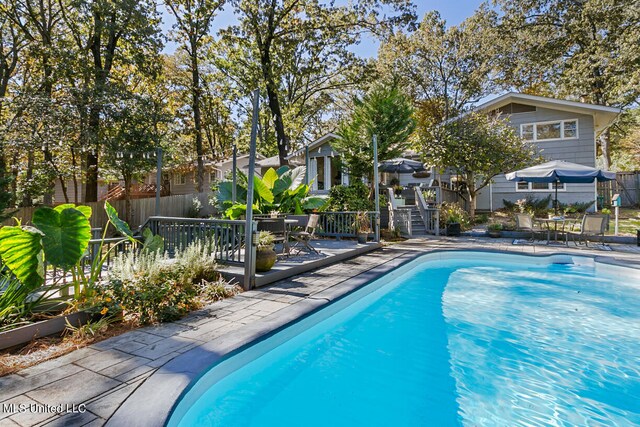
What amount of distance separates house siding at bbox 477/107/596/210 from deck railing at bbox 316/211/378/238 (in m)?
8.76

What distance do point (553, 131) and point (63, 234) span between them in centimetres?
1908

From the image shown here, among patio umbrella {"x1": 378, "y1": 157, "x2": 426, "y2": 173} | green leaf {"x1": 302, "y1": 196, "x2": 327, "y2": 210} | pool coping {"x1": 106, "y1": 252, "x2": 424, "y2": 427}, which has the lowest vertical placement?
pool coping {"x1": 106, "y1": 252, "x2": 424, "y2": 427}

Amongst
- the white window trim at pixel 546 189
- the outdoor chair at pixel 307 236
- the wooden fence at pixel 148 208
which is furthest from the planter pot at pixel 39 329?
the white window trim at pixel 546 189

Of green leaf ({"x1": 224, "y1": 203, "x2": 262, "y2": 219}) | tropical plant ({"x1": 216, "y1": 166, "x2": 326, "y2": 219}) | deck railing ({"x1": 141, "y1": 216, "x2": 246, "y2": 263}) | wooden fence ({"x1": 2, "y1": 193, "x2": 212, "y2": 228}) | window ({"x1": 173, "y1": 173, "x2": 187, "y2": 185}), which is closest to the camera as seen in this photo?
deck railing ({"x1": 141, "y1": 216, "x2": 246, "y2": 263})

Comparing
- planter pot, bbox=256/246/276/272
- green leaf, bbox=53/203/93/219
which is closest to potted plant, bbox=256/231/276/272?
planter pot, bbox=256/246/276/272

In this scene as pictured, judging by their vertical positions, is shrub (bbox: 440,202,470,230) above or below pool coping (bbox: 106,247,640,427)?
above

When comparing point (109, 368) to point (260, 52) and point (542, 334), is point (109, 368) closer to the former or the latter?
point (542, 334)

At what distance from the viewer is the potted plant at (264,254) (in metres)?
5.71

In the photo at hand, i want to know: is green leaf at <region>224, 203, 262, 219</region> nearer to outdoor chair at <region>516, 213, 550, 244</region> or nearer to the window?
outdoor chair at <region>516, 213, 550, 244</region>

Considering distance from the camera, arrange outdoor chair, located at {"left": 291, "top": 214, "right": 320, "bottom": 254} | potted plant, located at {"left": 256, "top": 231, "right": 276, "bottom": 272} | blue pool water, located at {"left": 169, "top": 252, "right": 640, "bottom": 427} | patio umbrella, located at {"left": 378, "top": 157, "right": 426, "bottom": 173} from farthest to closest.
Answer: patio umbrella, located at {"left": 378, "top": 157, "right": 426, "bottom": 173}, outdoor chair, located at {"left": 291, "top": 214, "right": 320, "bottom": 254}, potted plant, located at {"left": 256, "top": 231, "right": 276, "bottom": 272}, blue pool water, located at {"left": 169, "top": 252, "right": 640, "bottom": 427}

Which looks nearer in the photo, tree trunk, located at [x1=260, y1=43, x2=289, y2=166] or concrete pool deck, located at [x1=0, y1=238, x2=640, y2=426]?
concrete pool deck, located at [x1=0, y1=238, x2=640, y2=426]

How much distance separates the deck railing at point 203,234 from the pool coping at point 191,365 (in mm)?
2010
